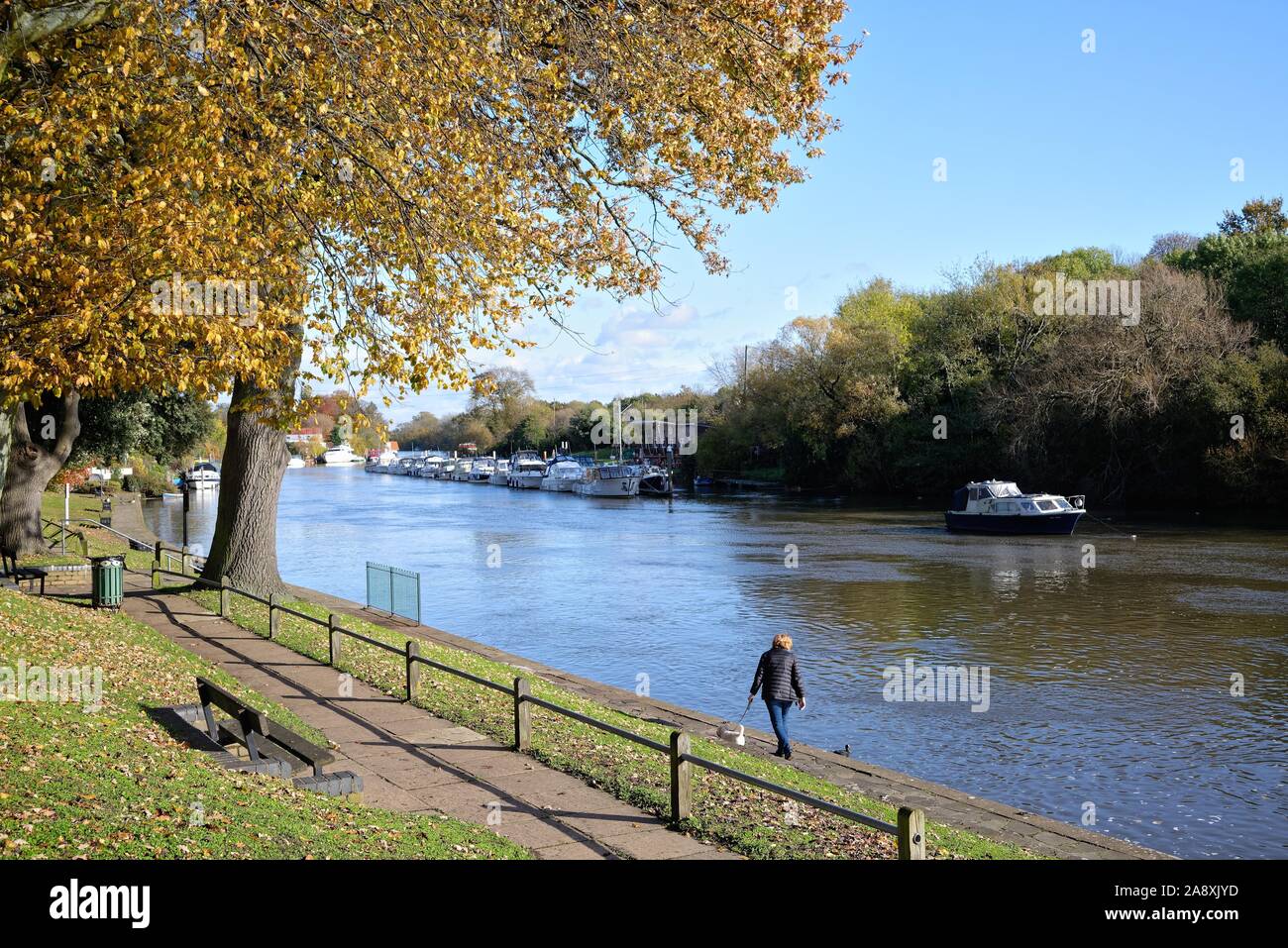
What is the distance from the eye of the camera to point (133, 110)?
1151cm

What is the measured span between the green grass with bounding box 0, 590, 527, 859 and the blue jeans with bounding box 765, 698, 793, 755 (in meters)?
5.56

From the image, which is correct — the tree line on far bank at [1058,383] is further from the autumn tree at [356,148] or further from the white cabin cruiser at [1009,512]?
the autumn tree at [356,148]

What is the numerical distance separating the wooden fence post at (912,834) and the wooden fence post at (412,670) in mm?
8142

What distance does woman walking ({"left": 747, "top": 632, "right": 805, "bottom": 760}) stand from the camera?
13812 mm

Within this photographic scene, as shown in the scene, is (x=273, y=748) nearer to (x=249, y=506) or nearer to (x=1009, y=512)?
(x=249, y=506)

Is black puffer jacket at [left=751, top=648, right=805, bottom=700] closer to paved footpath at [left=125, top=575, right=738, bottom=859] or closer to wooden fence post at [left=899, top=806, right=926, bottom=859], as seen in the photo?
paved footpath at [left=125, top=575, right=738, bottom=859]

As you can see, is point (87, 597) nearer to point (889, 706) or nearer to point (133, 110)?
point (133, 110)

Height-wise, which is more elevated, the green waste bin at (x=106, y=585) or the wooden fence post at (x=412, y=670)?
the green waste bin at (x=106, y=585)

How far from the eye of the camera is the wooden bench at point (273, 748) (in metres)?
9.73

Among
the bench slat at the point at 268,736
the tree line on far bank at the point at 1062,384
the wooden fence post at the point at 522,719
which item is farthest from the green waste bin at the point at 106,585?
the tree line on far bank at the point at 1062,384

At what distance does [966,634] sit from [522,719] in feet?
50.5

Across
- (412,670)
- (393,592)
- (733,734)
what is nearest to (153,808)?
(412,670)

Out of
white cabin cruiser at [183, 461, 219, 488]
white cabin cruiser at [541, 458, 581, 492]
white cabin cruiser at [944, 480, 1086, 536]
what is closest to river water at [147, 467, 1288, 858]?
white cabin cruiser at [944, 480, 1086, 536]

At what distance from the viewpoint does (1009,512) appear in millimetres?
49688
